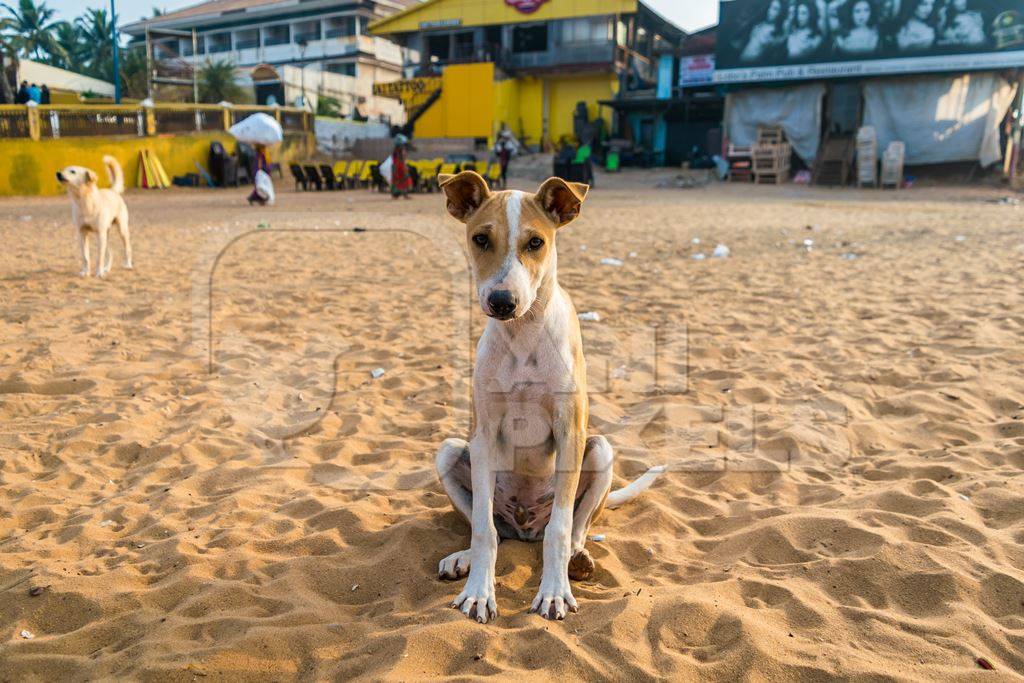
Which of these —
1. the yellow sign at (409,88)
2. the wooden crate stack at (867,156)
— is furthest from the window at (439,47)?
the wooden crate stack at (867,156)

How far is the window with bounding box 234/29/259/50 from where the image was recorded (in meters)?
55.6

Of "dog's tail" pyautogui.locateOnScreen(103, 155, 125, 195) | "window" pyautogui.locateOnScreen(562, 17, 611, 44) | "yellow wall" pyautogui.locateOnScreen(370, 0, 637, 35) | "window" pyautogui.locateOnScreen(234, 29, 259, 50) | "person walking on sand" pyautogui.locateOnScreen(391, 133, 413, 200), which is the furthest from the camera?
"window" pyautogui.locateOnScreen(234, 29, 259, 50)

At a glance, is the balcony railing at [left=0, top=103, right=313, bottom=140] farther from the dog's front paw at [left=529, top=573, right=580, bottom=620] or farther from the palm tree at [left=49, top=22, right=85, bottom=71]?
the palm tree at [left=49, top=22, right=85, bottom=71]

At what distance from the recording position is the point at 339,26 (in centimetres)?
5203

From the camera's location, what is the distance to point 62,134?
2458 cm

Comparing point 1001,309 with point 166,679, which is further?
point 1001,309

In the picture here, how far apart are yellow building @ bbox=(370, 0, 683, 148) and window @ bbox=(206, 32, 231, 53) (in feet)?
71.2

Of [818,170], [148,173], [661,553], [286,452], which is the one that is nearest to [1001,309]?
[661,553]

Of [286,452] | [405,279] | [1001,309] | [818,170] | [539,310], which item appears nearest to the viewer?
[539,310]

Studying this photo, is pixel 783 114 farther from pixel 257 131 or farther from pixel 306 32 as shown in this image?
pixel 306 32

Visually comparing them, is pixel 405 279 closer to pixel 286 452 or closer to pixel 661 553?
pixel 286 452

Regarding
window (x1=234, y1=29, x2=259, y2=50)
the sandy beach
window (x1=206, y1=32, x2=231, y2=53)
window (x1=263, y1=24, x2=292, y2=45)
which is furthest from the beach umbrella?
window (x1=206, y1=32, x2=231, y2=53)

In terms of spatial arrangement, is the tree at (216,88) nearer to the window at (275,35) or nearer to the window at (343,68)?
the window at (343,68)

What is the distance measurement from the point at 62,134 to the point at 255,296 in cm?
2147
